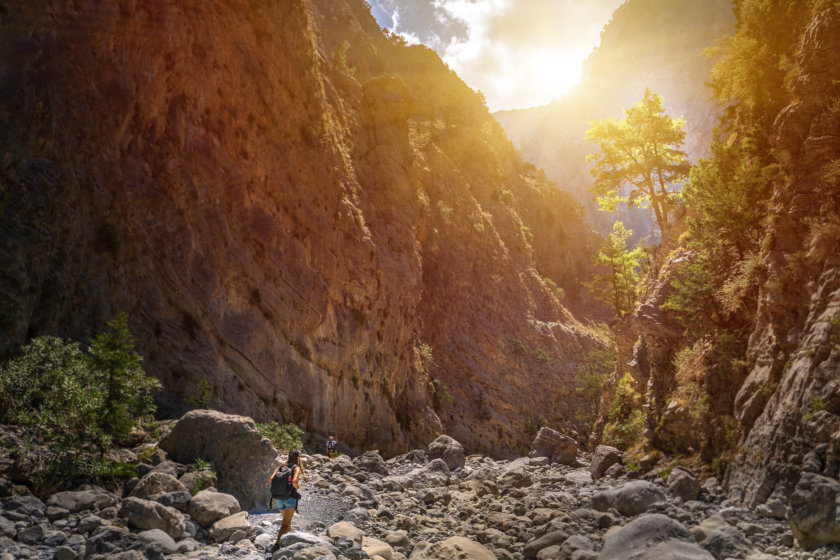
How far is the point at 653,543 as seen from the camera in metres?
7.73

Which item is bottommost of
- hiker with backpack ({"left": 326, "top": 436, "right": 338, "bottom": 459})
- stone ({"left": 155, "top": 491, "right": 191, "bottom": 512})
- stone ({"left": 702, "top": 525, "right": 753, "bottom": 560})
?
hiker with backpack ({"left": 326, "top": 436, "right": 338, "bottom": 459})

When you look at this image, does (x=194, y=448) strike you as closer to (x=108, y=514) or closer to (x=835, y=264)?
(x=108, y=514)

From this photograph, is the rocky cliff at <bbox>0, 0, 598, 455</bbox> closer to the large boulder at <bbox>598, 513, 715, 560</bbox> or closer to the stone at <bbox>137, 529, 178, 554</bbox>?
the stone at <bbox>137, 529, 178, 554</bbox>

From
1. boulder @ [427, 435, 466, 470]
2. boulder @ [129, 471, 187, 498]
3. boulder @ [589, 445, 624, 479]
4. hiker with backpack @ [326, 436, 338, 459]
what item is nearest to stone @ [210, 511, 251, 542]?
boulder @ [129, 471, 187, 498]

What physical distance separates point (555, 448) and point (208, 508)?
20.8 metres

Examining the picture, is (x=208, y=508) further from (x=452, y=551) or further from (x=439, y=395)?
(x=439, y=395)

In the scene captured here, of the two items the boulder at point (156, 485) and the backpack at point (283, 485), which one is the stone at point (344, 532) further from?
the boulder at point (156, 485)

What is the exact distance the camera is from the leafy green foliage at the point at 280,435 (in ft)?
63.4

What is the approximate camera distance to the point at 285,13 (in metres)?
30.0

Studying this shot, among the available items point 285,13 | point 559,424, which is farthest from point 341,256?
point 559,424

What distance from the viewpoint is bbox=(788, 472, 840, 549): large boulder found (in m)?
7.31

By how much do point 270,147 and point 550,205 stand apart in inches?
2165

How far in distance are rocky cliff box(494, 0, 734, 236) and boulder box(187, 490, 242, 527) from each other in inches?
3876

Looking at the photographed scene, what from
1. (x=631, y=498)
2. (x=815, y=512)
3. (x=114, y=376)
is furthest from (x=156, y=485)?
(x=815, y=512)
